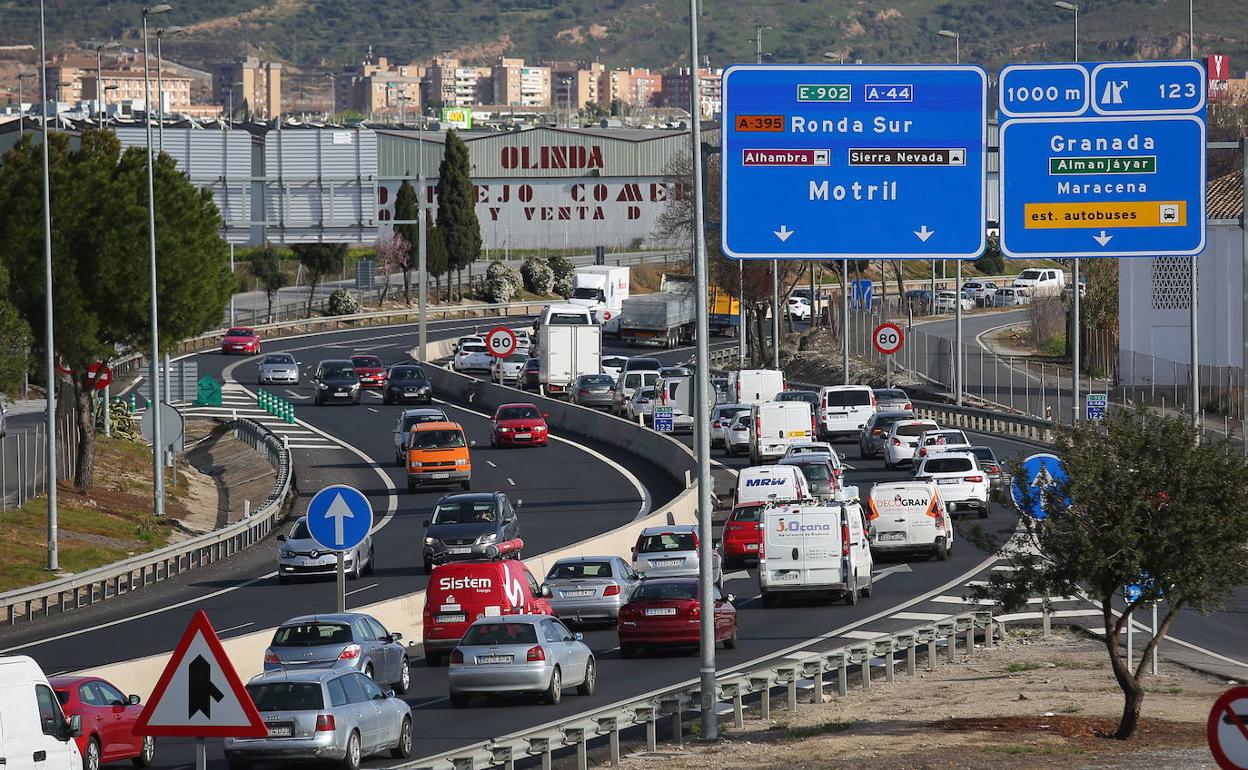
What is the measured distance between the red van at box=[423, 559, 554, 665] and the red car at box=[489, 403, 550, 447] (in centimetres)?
3204

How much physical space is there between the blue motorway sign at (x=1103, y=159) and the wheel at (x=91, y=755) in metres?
13.2

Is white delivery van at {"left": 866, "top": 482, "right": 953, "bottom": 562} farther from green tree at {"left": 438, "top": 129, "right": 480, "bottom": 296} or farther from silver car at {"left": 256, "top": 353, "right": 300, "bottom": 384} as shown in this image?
green tree at {"left": 438, "top": 129, "right": 480, "bottom": 296}

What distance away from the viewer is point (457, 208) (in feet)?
372

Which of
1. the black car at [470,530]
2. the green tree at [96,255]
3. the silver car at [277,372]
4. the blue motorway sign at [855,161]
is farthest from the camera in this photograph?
the silver car at [277,372]

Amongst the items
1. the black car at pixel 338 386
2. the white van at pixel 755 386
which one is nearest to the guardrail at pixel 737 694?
the white van at pixel 755 386

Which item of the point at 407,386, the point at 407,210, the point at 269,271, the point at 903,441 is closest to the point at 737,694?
the point at 903,441

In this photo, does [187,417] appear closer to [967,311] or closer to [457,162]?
[457,162]

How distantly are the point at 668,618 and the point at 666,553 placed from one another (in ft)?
23.1

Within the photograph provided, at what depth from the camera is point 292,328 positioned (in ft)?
339

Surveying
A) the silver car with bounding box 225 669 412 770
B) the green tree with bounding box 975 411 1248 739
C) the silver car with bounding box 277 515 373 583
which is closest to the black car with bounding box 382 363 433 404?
the silver car with bounding box 277 515 373 583

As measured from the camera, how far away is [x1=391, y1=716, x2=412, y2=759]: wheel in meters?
19.9

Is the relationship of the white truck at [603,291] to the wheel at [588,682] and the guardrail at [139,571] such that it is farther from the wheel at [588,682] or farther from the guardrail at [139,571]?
the wheel at [588,682]

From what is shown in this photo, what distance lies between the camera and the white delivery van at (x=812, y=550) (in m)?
32.2

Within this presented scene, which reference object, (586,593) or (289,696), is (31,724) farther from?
(586,593)
